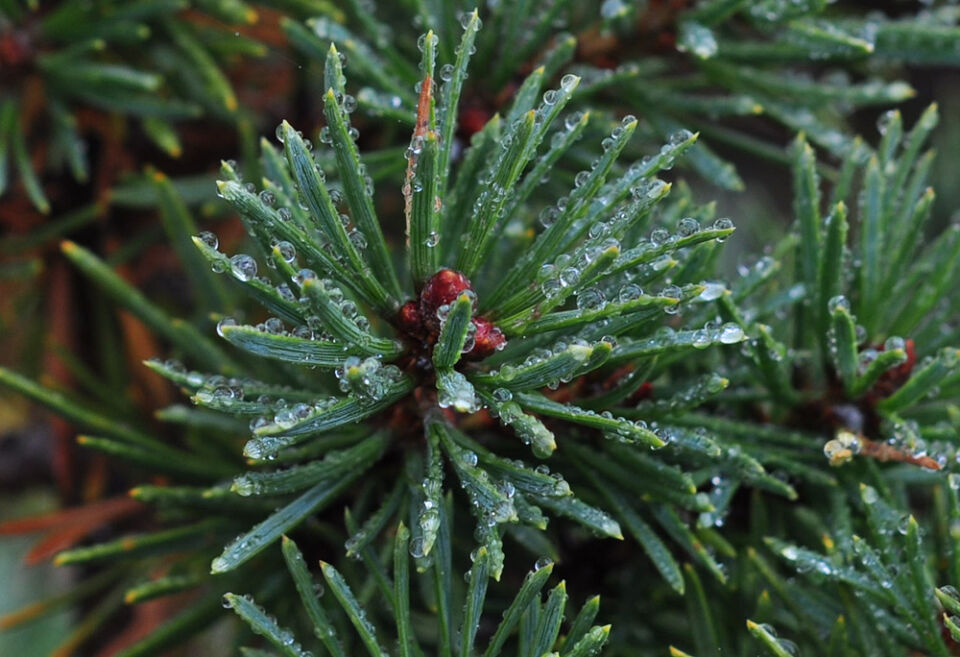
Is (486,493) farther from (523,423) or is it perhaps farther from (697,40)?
(697,40)

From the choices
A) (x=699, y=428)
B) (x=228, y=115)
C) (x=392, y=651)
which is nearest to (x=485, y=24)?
(x=228, y=115)

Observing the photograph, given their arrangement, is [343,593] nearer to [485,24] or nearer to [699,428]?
[699,428]

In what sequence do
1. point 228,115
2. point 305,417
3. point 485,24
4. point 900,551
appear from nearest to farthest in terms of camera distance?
1. point 305,417
2. point 900,551
3. point 485,24
4. point 228,115

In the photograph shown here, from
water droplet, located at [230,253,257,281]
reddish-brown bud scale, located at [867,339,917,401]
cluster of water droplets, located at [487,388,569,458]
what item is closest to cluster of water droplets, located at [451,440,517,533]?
cluster of water droplets, located at [487,388,569,458]

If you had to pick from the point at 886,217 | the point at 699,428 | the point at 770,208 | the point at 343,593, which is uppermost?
the point at 770,208

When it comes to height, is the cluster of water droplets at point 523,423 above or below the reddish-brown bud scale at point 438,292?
below

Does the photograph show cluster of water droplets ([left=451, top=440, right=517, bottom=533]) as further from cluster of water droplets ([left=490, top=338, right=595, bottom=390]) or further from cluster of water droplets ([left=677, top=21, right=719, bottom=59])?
cluster of water droplets ([left=677, top=21, right=719, bottom=59])

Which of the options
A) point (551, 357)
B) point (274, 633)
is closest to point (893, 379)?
point (551, 357)

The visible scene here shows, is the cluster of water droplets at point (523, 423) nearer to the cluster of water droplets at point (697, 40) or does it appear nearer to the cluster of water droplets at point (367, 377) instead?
the cluster of water droplets at point (367, 377)

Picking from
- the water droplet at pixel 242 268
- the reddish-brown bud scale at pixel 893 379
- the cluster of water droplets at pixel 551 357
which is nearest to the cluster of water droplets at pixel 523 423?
the cluster of water droplets at pixel 551 357
